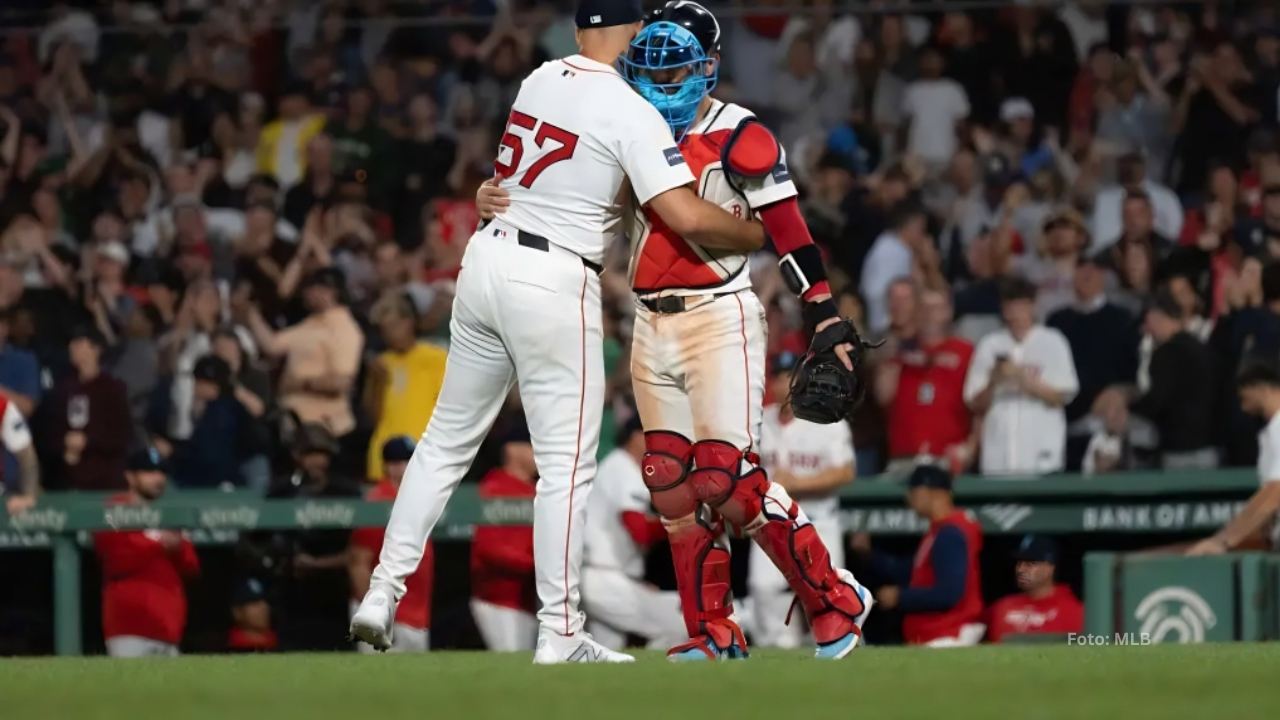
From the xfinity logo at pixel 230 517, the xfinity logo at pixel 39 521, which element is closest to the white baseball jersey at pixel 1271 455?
the xfinity logo at pixel 230 517

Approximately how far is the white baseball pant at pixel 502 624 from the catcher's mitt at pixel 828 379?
4731 millimetres

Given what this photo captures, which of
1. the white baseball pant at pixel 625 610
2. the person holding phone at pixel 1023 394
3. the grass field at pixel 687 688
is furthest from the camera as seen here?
the person holding phone at pixel 1023 394

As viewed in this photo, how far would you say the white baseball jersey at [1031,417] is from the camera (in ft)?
40.3

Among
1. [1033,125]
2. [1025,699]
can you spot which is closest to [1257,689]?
[1025,699]

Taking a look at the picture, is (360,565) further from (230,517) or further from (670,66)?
(670,66)

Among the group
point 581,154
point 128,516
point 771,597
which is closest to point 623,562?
point 771,597

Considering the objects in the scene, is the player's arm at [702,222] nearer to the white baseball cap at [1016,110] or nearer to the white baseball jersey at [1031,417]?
the white baseball jersey at [1031,417]

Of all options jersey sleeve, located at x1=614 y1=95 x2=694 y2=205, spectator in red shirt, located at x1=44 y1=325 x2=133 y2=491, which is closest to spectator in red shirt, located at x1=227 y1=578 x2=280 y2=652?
spectator in red shirt, located at x1=44 y1=325 x2=133 y2=491

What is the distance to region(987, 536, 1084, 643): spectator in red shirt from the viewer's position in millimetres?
11031

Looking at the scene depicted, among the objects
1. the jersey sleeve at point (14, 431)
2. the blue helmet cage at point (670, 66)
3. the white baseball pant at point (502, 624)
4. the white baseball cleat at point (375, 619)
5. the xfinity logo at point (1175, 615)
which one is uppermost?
the blue helmet cage at point (670, 66)

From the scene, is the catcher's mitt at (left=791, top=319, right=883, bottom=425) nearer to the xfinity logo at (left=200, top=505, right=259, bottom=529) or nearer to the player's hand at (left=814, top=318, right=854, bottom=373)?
the player's hand at (left=814, top=318, right=854, bottom=373)

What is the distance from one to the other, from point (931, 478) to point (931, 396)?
4.52ft

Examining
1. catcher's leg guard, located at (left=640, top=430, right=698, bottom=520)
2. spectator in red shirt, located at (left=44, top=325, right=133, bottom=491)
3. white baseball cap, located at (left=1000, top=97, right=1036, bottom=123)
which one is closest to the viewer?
catcher's leg guard, located at (left=640, top=430, right=698, bottom=520)

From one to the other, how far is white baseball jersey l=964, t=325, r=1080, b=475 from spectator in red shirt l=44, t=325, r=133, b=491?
4.86m
